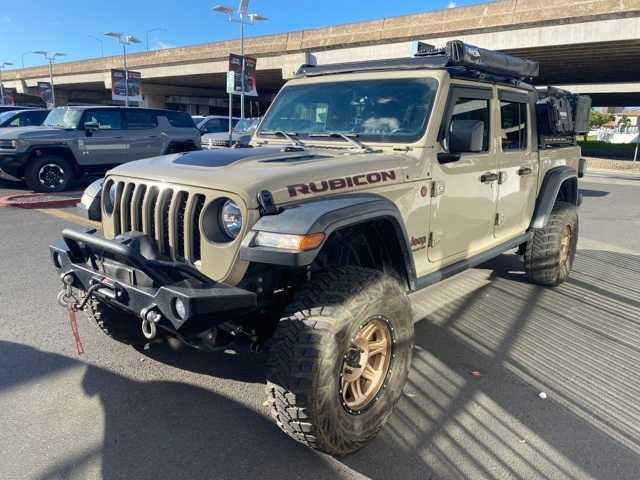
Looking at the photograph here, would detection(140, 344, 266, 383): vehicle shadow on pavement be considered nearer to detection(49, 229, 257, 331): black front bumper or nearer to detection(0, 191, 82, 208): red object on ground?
detection(49, 229, 257, 331): black front bumper

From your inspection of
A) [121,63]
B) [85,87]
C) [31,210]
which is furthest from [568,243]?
[85,87]

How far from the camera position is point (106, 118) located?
1148 centimetres

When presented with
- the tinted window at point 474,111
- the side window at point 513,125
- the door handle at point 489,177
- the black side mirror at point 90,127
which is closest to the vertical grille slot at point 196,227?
the tinted window at point 474,111

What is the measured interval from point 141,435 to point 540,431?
2.23m

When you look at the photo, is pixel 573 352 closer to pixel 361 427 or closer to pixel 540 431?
pixel 540 431

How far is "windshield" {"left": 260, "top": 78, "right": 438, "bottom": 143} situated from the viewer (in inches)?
135

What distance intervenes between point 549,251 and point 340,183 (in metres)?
3.13

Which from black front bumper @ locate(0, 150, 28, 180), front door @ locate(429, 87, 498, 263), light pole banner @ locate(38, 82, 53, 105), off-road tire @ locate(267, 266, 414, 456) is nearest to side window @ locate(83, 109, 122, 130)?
black front bumper @ locate(0, 150, 28, 180)

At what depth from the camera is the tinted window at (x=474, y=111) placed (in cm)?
362

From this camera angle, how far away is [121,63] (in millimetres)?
42750

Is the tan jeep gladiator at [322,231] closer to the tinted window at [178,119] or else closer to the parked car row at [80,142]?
the parked car row at [80,142]

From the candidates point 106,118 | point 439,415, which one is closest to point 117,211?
point 439,415

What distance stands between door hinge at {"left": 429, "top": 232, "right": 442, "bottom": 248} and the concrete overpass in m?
13.5

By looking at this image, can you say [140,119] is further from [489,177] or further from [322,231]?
[322,231]
